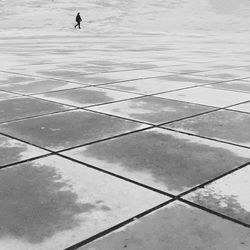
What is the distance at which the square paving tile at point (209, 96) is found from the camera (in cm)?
675

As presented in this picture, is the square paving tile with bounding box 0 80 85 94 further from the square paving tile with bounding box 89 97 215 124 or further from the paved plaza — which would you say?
the square paving tile with bounding box 89 97 215 124

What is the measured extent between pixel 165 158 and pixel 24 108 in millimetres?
2696

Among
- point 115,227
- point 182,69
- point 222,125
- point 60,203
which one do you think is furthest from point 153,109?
point 182,69

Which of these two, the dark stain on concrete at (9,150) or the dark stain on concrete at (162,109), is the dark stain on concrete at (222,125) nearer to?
the dark stain on concrete at (162,109)

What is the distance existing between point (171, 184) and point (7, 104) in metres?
3.59

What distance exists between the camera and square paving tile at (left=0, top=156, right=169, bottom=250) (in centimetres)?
269

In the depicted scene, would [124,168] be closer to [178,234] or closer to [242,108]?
[178,234]

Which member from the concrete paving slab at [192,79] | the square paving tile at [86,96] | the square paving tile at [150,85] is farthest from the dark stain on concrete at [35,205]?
the concrete paving slab at [192,79]

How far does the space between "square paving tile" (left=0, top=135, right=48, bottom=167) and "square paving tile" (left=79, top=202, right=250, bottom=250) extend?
62.1 inches

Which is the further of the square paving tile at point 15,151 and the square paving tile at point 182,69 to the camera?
the square paving tile at point 182,69

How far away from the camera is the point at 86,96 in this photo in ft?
23.2

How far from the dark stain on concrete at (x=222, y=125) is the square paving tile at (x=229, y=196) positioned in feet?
3.74

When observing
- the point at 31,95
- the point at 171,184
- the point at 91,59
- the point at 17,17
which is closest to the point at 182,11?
the point at 17,17

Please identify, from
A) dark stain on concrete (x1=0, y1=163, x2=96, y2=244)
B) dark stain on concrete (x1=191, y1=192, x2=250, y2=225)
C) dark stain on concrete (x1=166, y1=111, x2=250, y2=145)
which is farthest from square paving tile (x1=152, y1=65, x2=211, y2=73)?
dark stain on concrete (x1=191, y1=192, x2=250, y2=225)
